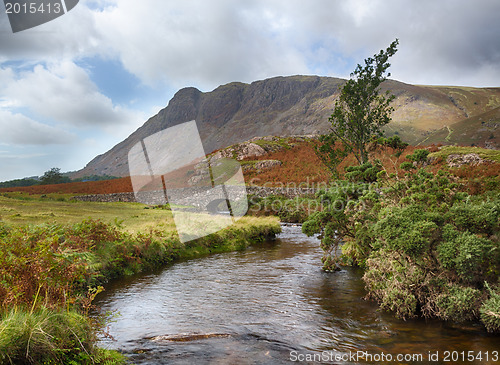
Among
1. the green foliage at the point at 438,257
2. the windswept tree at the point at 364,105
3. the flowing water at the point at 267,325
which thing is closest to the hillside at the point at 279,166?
the windswept tree at the point at 364,105

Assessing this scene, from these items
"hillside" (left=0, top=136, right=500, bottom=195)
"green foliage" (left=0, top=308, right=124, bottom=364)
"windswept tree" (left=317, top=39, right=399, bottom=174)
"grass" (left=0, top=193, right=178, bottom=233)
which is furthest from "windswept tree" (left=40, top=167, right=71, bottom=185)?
"green foliage" (left=0, top=308, right=124, bottom=364)

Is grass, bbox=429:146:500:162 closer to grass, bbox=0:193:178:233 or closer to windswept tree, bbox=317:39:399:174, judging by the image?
windswept tree, bbox=317:39:399:174

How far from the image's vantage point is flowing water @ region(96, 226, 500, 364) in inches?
261

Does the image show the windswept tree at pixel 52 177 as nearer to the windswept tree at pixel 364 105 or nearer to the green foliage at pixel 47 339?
the windswept tree at pixel 364 105

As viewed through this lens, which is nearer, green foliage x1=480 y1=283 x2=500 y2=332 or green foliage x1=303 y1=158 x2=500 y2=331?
green foliage x1=480 y1=283 x2=500 y2=332

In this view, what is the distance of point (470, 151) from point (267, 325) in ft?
109

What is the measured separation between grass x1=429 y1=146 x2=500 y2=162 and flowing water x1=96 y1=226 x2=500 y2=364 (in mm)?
25684

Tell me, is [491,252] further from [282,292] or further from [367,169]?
[367,169]

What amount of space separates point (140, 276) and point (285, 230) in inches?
652

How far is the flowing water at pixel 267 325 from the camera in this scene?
664 cm

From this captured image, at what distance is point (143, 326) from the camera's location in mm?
8352

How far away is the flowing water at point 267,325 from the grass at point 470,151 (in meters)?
25.7

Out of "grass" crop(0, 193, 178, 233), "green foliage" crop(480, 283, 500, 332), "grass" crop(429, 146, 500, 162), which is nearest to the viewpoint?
"green foliage" crop(480, 283, 500, 332)

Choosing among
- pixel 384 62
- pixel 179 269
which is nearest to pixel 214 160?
pixel 384 62
